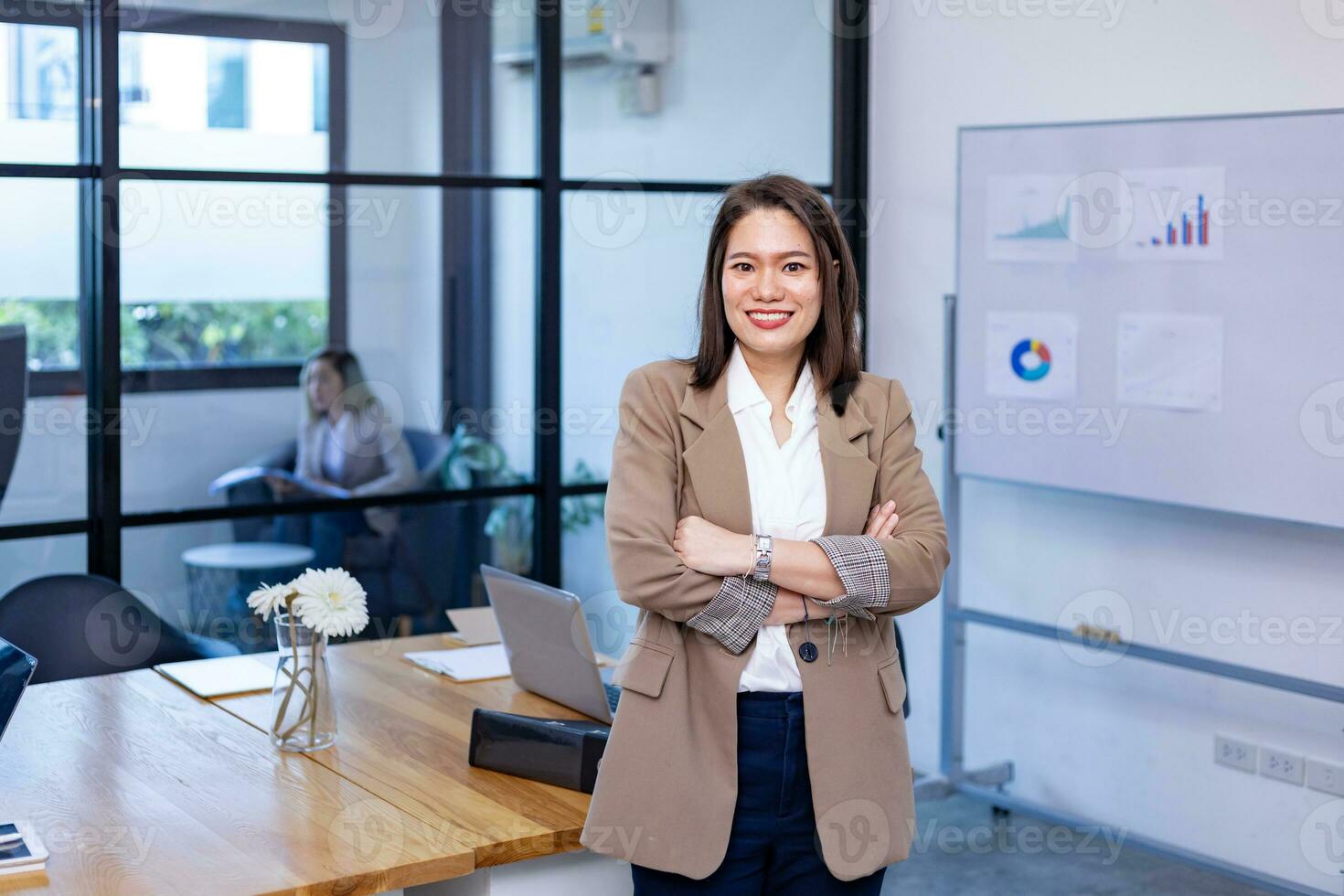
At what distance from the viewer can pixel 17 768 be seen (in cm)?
226

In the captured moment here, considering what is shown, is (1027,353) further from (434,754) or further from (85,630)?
(85,630)

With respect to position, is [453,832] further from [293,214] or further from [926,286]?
[926,286]

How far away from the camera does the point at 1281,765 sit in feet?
11.9

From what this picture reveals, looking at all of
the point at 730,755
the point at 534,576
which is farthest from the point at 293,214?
the point at 730,755

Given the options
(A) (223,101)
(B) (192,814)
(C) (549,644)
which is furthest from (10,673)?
(A) (223,101)

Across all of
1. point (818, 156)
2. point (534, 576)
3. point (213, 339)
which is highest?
Answer: point (818, 156)

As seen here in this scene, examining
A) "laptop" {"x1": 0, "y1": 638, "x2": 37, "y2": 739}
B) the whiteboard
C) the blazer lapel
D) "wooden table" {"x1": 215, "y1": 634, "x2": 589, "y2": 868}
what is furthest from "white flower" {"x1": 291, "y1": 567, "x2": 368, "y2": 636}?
the whiteboard

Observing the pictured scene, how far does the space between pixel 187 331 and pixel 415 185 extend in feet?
2.48

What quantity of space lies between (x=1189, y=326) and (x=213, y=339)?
249 cm

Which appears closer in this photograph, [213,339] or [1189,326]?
[1189,326]

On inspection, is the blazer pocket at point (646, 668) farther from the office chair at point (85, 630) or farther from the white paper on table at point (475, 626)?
the office chair at point (85, 630)

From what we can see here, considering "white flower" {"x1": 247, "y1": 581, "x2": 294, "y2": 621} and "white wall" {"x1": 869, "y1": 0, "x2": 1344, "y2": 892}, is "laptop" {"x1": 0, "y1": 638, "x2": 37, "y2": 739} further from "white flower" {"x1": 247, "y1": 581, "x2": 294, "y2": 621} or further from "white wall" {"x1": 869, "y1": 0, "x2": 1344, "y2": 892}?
"white wall" {"x1": 869, "y1": 0, "x2": 1344, "y2": 892}

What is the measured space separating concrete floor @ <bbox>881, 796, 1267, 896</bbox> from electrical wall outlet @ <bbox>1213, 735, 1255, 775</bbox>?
1.03 feet

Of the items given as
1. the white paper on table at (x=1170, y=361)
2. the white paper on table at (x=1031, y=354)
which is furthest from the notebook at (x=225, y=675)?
the white paper on table at (x=1170, y=361)
